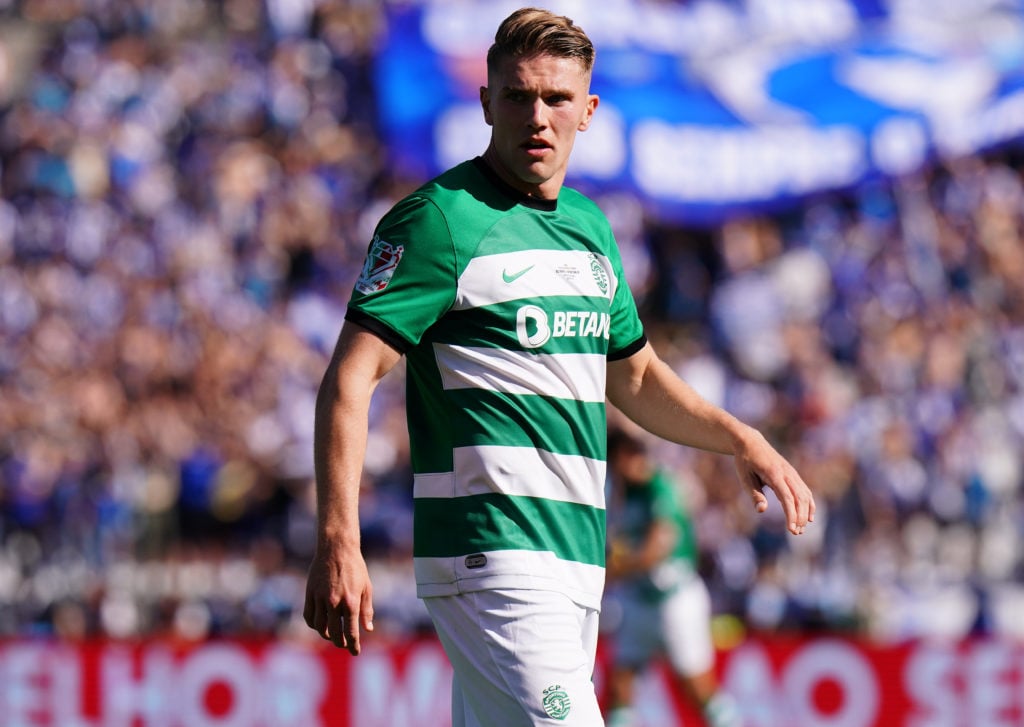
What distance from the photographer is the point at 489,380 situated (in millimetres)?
4090

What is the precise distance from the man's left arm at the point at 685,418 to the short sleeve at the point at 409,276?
0.84 metres

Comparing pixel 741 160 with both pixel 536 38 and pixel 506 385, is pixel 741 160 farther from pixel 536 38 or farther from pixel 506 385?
pixel 506 385

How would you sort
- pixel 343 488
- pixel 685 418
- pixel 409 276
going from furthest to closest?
1. pixel 685 418
2. pixel 409 276
3. pixel 343 488

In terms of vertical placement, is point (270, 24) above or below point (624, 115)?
above

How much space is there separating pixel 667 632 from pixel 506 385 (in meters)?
5.90

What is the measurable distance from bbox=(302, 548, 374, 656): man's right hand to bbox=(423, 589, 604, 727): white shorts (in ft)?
1.52

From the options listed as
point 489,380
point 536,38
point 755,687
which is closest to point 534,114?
point 536,38

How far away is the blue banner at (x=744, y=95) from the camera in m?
16.8

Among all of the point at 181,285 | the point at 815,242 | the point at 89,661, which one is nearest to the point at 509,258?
the point at 89,661

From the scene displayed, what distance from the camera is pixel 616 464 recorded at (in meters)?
9.49

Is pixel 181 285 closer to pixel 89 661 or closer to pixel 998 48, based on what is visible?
pixel 89 661

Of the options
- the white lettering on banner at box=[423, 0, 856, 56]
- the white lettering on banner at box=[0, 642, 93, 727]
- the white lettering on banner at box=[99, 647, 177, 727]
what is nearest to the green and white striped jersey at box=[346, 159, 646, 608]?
the white lettering on banner at box=[99, 647, 177, 727]

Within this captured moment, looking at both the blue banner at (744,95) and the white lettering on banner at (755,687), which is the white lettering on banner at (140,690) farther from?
the blue banner at (744,95)

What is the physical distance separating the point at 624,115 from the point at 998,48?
4.12 m
